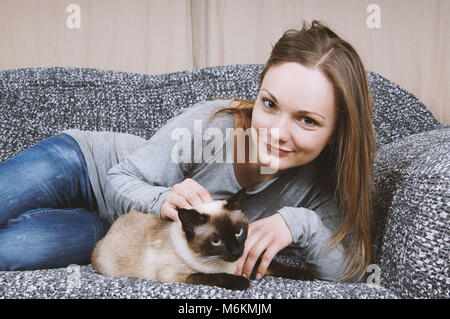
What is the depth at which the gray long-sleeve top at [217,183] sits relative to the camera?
69cm

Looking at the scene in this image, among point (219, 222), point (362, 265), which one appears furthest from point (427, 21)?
point (219, 222)

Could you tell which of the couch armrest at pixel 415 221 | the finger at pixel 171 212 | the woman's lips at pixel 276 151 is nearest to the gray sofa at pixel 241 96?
the couch armrest at pixel 415 221

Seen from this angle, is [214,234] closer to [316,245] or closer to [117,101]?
[316,245]

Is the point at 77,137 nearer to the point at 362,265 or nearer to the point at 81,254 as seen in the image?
the point at 81,254

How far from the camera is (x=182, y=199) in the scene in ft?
2.06

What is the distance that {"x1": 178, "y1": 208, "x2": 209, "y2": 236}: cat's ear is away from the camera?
23.2 inches

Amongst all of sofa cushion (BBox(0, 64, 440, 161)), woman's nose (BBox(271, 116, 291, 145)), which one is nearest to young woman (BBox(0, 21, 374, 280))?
woman's nose (BBox(271, 116, 291, 145))

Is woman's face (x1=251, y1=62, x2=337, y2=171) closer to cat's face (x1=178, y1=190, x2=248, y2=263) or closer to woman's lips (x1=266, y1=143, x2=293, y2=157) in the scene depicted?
woman's lips (x1=266, y1=143, x2=293, y2=157)

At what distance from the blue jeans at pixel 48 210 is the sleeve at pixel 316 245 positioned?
42cm

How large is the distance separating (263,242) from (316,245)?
11cm

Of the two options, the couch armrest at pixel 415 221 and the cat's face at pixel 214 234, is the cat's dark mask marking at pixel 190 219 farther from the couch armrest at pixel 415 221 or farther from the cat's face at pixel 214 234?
the couch armrest at pixel 415 221

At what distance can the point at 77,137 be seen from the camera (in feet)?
3.12

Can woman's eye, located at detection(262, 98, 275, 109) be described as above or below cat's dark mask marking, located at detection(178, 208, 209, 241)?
above

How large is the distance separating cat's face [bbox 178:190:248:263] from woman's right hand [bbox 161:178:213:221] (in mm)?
16
